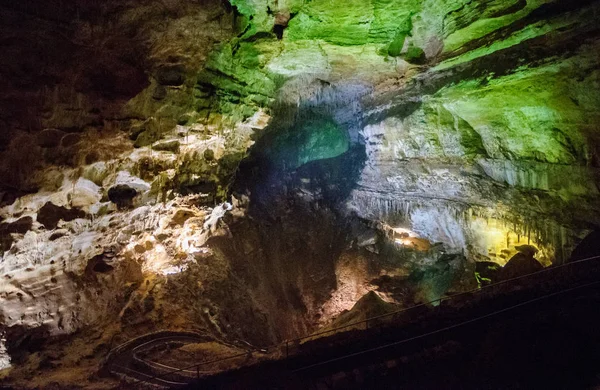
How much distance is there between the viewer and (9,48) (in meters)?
6.76

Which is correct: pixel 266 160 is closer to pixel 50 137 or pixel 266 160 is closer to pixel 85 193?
pixel 85 193

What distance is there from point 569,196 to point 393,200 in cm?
597

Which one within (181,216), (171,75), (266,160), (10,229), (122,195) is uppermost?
(171,75)

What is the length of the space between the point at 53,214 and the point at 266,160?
28.4 feet

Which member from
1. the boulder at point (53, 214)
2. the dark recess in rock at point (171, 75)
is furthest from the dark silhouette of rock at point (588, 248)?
the boulder at point (53, 214)

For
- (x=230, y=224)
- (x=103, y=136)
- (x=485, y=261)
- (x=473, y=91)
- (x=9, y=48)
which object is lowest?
(x=485, y=261)

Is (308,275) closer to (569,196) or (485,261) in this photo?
(485,261)

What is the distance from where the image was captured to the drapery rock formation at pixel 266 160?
25.3ft

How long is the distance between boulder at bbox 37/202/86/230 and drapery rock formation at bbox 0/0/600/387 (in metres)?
0.05

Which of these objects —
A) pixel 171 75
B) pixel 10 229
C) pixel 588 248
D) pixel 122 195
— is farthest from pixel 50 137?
pixel 588 248

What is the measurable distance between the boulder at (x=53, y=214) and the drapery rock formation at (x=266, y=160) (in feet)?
0.17

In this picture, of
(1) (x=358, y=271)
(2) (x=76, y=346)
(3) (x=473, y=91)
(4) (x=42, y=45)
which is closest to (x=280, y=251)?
(1) (x=358, y=271)

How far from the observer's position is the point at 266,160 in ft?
52.1

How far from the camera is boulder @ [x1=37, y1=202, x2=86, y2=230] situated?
28.6 feet
